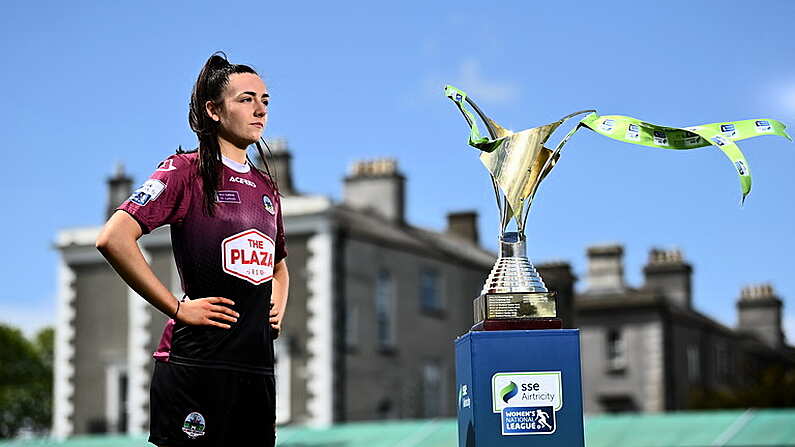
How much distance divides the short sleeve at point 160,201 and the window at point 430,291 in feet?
87.2

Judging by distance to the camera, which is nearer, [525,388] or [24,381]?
[525,388]

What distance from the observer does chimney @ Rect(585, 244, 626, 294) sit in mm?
43406

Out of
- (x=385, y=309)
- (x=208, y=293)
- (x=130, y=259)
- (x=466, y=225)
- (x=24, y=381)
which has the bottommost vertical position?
(x=208, y=293)

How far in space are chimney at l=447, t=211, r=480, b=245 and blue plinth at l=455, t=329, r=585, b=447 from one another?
105ft

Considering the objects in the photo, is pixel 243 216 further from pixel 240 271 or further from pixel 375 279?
pixel 375 279

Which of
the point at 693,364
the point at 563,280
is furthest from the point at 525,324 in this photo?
the point at 693,364

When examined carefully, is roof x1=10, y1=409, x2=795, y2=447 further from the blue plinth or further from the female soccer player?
the female soccer player

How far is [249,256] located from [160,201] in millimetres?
367

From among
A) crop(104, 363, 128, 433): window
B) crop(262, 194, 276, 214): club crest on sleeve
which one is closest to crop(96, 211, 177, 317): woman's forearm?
crop(262, 194, 276, 214): club crest on sleeve

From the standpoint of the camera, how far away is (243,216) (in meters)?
4.68

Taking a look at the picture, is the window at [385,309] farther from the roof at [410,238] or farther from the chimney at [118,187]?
the chimney at [118,187]

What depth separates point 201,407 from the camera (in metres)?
4.57

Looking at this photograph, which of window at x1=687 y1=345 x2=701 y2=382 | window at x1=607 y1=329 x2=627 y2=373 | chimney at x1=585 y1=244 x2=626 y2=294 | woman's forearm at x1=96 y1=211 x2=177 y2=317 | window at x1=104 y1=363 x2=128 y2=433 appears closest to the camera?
woman's forearm at x1=96 y1=211 x2=177 y2=317

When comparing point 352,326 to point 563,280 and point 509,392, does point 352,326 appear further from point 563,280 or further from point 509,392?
point 509,392
